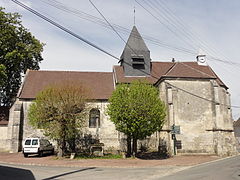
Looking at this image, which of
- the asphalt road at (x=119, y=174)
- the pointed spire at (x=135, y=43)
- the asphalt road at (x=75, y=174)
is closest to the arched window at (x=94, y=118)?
the pointed spire at (x=135, y=43)

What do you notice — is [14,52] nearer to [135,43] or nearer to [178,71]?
[135,43]

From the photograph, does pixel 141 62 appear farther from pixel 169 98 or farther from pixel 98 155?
pixel 98 155

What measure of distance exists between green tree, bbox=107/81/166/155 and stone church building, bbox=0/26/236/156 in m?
4.63

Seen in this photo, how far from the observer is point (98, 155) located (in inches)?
844

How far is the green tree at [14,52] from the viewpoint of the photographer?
87.4 feet

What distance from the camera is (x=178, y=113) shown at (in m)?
23.9

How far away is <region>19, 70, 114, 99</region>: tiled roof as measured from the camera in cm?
2712

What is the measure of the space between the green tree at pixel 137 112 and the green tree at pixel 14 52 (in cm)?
1580

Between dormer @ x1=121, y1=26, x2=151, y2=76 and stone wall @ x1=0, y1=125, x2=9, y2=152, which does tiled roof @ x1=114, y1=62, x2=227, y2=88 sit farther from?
Result: stone wall @ x1=0, y1=125, x2=9, y2=152

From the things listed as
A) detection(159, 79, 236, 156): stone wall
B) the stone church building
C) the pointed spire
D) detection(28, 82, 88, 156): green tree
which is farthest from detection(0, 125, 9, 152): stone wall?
the pointed spire

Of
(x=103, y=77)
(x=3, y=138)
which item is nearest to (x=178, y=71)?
(x=103, y=77)

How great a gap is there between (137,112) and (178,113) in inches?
281

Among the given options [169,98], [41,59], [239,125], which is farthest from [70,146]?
[239,125]

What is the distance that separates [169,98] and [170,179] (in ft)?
47.1
